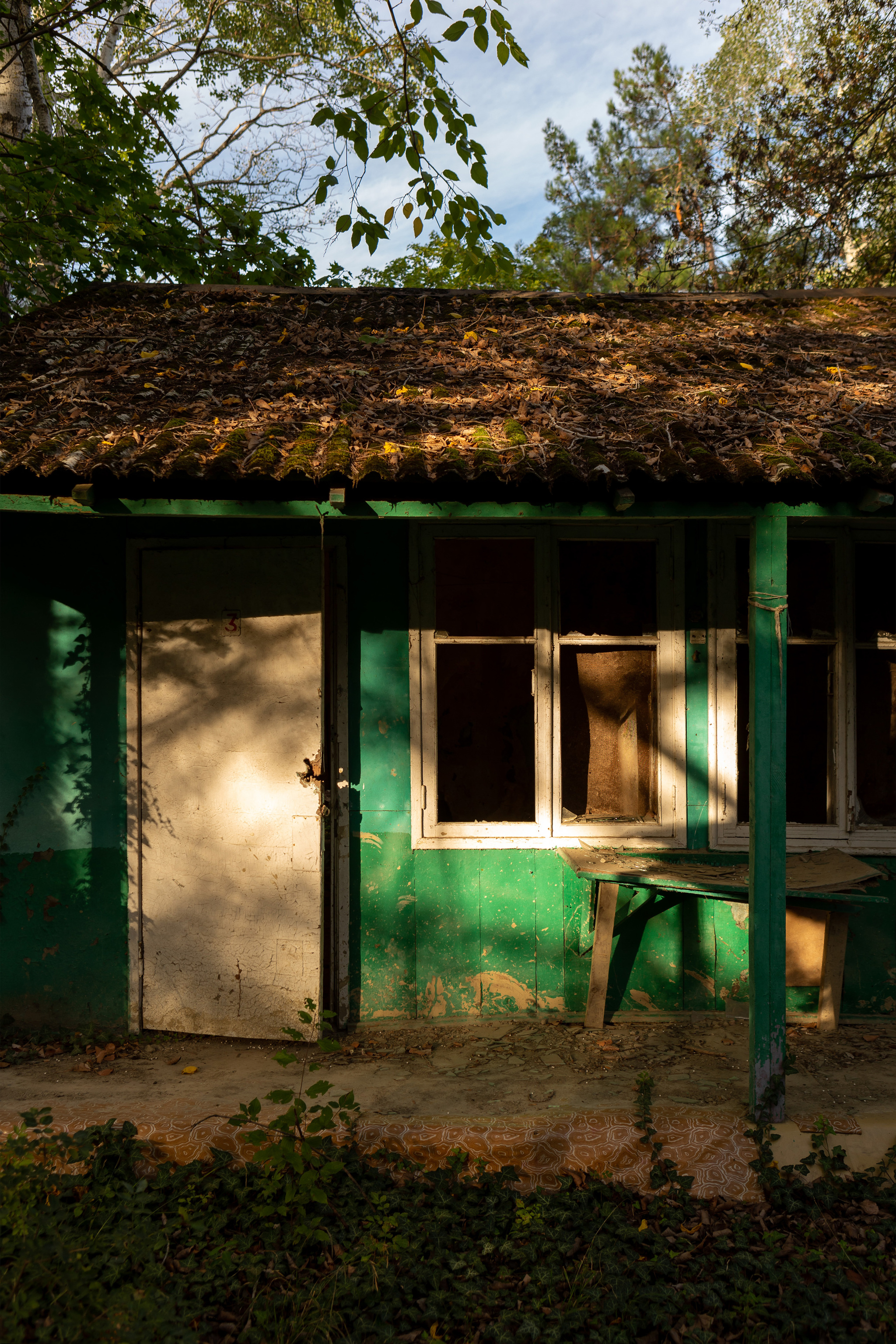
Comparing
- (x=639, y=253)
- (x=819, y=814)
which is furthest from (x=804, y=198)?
(x=819, y=814)

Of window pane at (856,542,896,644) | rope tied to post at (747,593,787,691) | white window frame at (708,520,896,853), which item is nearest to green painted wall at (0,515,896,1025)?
white window frame at (708,520,896,853)

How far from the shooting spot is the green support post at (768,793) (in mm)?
3387

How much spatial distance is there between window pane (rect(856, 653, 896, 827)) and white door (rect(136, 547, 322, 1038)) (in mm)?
3163

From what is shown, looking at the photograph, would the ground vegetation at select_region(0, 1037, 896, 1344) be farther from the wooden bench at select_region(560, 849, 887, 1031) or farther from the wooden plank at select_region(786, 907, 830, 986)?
the wooden plank at select_region(786, 907, 830, 986)

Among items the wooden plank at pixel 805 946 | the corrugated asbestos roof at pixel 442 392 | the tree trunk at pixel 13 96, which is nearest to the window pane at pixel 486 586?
the corrugated asbestos roof at pixel 442 392

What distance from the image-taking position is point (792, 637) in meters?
4.71

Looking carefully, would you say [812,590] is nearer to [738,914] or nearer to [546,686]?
[546,686]

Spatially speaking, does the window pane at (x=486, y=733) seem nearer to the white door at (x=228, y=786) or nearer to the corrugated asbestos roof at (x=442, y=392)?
the white door at (x=228, y=786)

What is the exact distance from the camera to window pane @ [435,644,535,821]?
4648mm

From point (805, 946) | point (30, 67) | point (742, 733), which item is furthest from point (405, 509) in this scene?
point (30, 67)

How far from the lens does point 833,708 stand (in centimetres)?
467

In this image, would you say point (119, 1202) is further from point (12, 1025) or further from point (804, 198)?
point (804, 198)

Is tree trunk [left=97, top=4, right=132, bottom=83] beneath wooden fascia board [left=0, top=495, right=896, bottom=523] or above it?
above

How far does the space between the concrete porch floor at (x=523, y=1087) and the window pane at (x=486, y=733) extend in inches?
46.3
